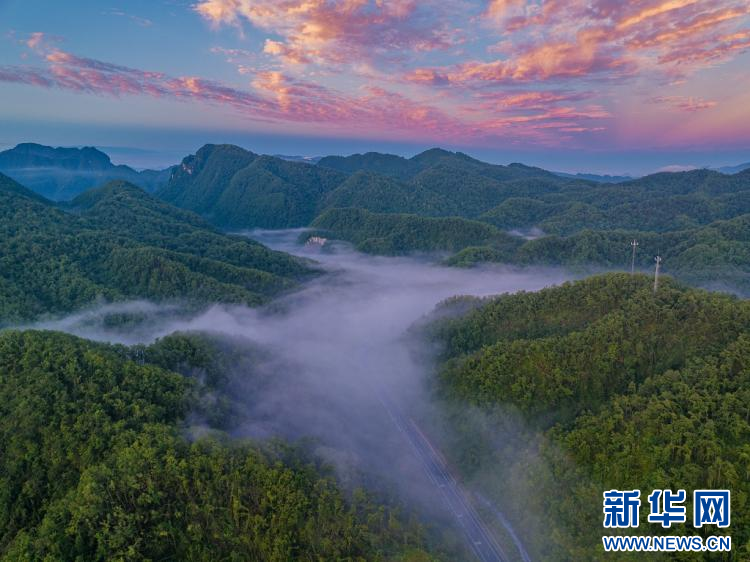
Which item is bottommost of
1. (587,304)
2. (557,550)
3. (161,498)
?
Result: (557,550)

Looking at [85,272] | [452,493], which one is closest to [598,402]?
[452,493]

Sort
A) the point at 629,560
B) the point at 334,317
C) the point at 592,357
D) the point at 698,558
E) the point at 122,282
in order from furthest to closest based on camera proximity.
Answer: the point at 334,317 < the point at 122,282 < the point at 592,357 < the point at 629,560 < the point at 698,558

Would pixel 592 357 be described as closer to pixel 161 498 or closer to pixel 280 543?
pixel 280 543

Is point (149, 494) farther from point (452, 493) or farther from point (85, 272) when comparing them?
point (85, 272)

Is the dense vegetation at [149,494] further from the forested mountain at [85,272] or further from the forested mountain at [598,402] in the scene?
the forested mountain at [85,272]

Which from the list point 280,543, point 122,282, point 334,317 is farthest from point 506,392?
point 122,282
